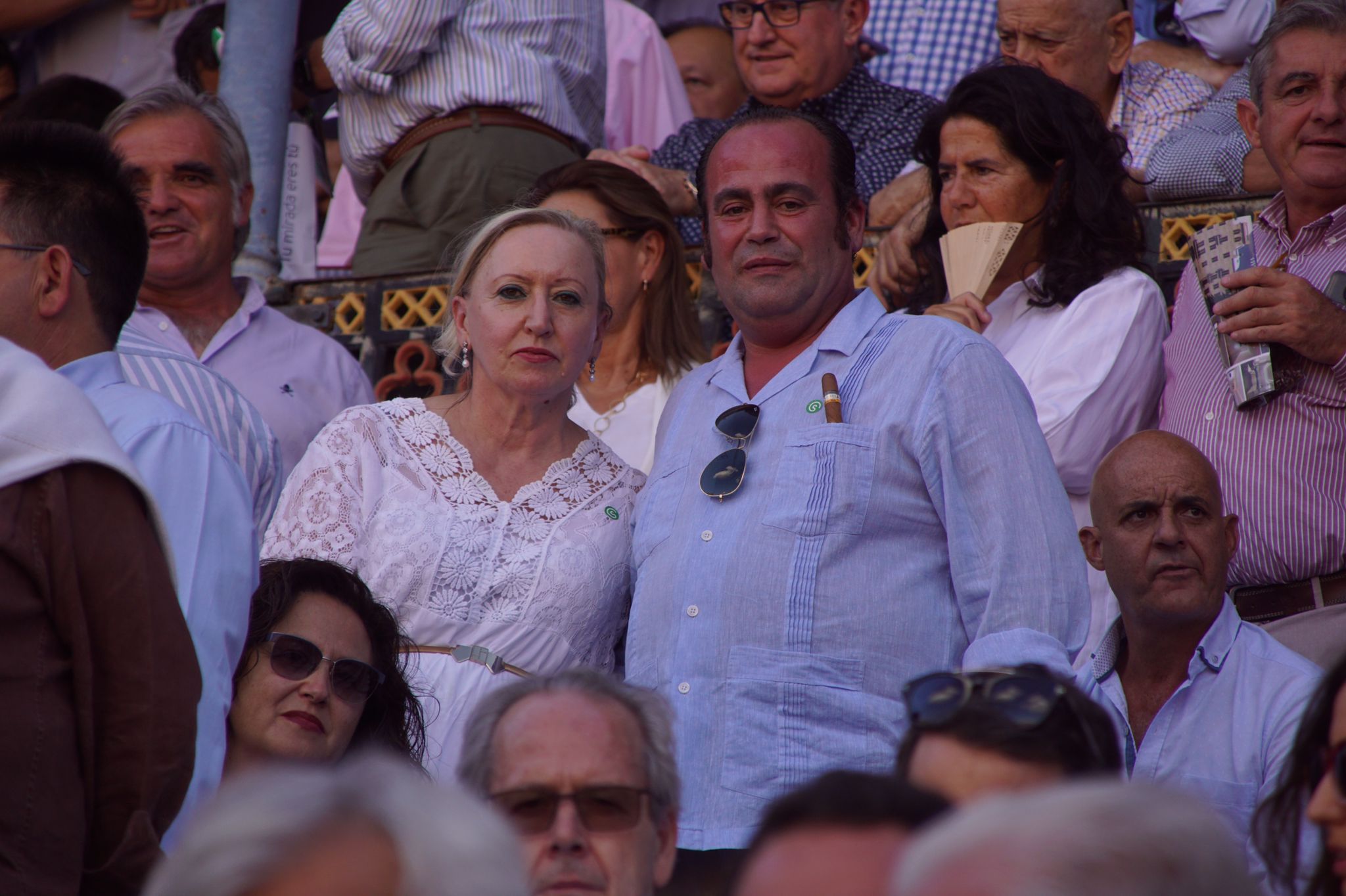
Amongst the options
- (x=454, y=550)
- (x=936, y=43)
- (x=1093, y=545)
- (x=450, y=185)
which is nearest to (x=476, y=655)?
(x=454, y=550)

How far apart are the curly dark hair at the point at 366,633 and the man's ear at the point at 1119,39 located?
346 cm

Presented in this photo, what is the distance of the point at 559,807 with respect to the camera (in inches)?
107

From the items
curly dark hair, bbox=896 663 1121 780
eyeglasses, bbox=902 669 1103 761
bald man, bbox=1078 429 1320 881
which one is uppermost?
eyeglasses, bbox=902 669 1103 761

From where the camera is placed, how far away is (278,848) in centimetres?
169

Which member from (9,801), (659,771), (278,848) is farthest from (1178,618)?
(278,848)

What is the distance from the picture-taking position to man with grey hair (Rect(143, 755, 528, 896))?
168 cm

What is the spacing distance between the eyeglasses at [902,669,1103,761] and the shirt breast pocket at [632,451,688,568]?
1246 mm

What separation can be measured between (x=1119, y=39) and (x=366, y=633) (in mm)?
3589

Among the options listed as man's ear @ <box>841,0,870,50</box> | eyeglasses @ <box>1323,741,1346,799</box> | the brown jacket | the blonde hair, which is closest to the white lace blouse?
the blonde hair

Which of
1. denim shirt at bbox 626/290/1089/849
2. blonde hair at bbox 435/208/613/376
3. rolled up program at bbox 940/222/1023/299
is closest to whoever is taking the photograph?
denim shirt at bbox 626/290/1089/849

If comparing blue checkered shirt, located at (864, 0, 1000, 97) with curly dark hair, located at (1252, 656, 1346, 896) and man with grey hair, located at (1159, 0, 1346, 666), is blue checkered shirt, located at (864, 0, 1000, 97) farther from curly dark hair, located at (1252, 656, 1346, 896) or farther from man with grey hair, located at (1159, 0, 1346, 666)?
curly dark hair, located at (1252, 656, 1346, 896)

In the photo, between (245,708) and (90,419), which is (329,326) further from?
(90,419)

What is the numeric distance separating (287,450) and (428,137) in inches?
57.9

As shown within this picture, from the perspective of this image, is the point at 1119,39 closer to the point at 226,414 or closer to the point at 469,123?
the point at 469,123
